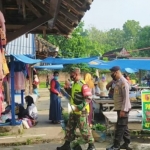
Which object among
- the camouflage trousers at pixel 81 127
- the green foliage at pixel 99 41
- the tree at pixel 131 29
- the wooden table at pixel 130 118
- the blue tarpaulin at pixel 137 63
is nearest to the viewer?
the camouflage trousers at pixel 81 127

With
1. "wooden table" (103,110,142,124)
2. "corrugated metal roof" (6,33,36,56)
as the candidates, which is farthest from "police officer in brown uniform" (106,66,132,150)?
"corrugated metal roof" (6,33,36,56)

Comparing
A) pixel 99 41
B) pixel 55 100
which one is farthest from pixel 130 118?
pixel 99 41

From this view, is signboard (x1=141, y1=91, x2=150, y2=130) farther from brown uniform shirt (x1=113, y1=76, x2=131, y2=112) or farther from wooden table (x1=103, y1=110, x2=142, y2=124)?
brown uniform shirt (x1=113, y1=76, x2=131, y2=112)

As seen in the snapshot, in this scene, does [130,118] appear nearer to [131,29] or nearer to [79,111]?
[79,111]

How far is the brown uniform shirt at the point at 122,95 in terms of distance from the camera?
6.84 metres

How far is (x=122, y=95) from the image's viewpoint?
6.93 meters

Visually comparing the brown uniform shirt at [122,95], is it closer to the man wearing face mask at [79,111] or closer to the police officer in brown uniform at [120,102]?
the police officer in brown uniform at [120,102]

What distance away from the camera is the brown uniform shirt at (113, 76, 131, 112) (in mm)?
6844

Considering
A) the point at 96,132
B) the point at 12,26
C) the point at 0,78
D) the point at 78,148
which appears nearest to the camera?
the point at 0,78

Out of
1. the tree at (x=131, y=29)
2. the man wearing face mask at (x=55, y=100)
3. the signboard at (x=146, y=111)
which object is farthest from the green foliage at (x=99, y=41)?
the signboard at (x=146, y=111)

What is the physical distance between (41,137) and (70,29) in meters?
2.99

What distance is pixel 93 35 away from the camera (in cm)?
12756

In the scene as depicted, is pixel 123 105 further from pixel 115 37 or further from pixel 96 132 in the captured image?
pixel 115 37

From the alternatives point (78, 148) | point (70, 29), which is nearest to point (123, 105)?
point (78, 148)
